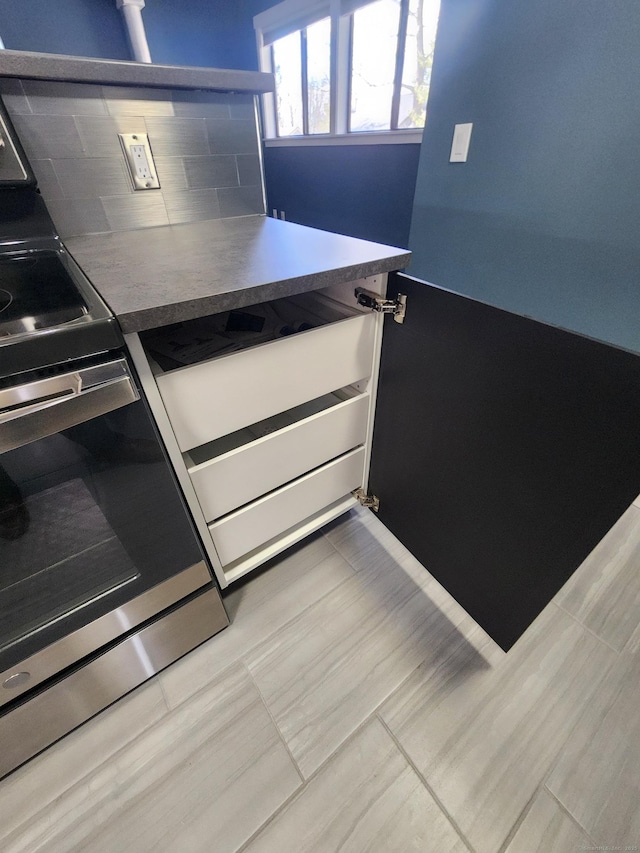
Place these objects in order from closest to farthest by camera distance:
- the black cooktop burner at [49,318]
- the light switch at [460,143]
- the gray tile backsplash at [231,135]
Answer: the black cooktop burner at [49,318] < the gray tile backsplash at [231,135] < the light switch at [460,143]

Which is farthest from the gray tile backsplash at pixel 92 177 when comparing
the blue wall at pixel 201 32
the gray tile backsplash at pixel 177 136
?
the blue wall at pixel 201 32

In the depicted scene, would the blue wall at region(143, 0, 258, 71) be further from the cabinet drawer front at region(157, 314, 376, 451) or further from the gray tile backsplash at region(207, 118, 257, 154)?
the cabinet drawer front at region(157, 314, 376, 451)

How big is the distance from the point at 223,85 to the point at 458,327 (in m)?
0.92

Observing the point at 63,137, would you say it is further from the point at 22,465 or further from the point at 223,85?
the point at 22,465

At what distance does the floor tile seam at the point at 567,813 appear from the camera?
0.69 metres

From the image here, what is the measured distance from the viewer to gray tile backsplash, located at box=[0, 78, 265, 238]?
0.82m

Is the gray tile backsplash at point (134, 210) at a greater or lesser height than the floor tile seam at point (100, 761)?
greater

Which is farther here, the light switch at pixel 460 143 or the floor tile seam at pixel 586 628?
the light switch at pixel 460 143

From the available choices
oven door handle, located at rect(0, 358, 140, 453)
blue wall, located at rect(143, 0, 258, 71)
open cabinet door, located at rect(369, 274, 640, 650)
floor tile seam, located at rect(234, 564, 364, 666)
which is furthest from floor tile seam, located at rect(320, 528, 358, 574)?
blue wall, located at rect(143, 0, 258, 71)

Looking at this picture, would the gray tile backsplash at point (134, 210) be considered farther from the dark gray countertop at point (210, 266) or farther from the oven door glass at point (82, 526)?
the oven door glass at point (82, 526)

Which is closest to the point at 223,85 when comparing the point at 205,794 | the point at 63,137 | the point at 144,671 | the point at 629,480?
the point at 63,137

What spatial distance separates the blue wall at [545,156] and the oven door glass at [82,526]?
3.08 ft

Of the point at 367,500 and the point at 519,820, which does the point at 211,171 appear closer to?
the point at 367,500

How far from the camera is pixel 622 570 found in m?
1.13
